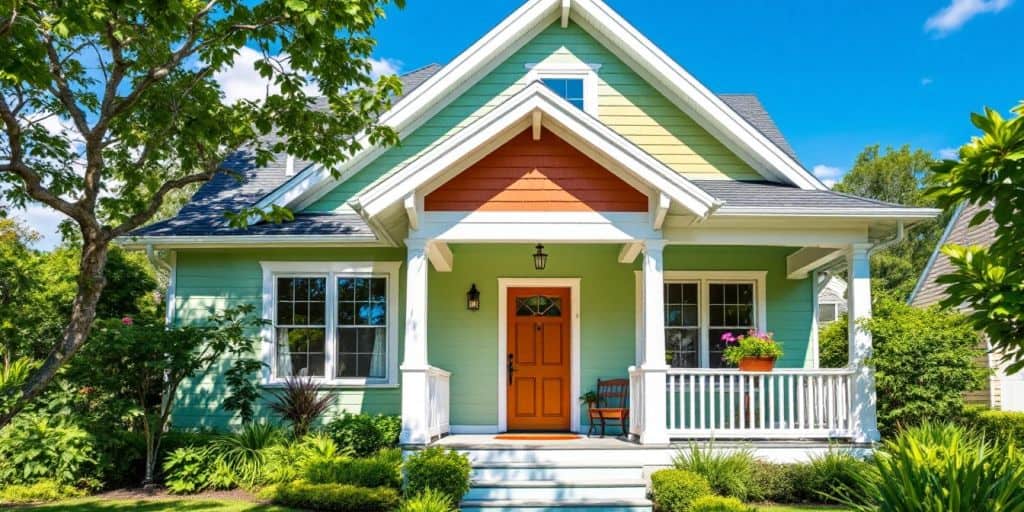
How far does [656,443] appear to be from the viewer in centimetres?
938

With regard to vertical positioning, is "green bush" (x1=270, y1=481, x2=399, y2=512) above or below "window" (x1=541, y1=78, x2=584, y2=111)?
below

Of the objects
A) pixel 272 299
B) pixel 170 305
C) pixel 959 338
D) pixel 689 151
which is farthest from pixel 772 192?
pixel 170 305

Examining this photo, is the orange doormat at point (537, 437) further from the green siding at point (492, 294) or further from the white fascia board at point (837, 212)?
the white fascia board at point (837, 212)

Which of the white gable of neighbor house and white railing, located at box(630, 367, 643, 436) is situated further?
the white gable of neighbor house

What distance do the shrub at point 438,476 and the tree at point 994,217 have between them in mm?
5369

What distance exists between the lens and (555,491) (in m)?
8.69

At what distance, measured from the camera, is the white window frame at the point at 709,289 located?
39.8 ft

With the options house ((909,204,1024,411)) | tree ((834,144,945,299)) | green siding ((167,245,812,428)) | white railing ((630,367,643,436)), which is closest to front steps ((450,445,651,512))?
white railing ((630,367,643,436))

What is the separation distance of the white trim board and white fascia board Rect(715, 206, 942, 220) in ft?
9.55

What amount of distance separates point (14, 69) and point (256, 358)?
568 centimetres

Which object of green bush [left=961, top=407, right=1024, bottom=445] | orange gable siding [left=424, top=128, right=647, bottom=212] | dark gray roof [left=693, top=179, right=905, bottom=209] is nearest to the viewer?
orange gable siding [left=424, top=128, right=647, bottom=212]

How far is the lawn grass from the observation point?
8.29m

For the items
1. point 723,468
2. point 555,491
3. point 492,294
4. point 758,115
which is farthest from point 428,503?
point 758,115

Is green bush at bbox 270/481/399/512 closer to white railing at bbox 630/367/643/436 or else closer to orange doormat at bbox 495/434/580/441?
orange doormat at bbox 495/434/580/441
